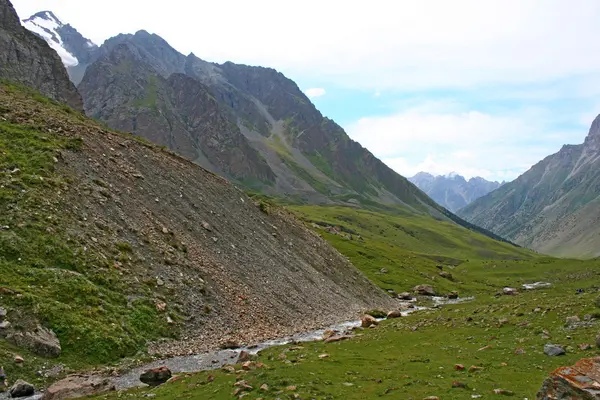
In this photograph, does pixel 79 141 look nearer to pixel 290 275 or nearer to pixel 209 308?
pixel 209 308

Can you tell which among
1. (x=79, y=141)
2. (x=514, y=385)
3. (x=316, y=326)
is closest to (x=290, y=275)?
(x=316, y=326)

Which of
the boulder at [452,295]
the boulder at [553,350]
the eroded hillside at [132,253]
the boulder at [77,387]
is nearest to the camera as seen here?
the boulder at [77,387]

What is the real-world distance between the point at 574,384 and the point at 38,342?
108 feet

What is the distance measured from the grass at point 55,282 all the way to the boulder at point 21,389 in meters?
1.77

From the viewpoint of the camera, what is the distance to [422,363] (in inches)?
1198

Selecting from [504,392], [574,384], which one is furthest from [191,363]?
[574,384]

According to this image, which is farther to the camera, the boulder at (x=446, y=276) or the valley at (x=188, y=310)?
the boulder at (x=446, y=276)

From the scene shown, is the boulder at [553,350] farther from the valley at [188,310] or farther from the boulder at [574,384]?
the boulder at [574,384]

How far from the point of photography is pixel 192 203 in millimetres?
72562

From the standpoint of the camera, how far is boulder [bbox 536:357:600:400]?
686 inches

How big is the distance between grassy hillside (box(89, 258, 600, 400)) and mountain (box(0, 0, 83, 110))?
488 feet

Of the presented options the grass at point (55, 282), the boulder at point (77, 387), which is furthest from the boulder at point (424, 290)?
the boulder at point (77, 387)

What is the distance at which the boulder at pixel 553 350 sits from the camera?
28.9 meters

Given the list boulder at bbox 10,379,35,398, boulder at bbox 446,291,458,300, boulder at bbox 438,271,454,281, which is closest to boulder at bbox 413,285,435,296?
boulder at bbox 446,291,458,300
